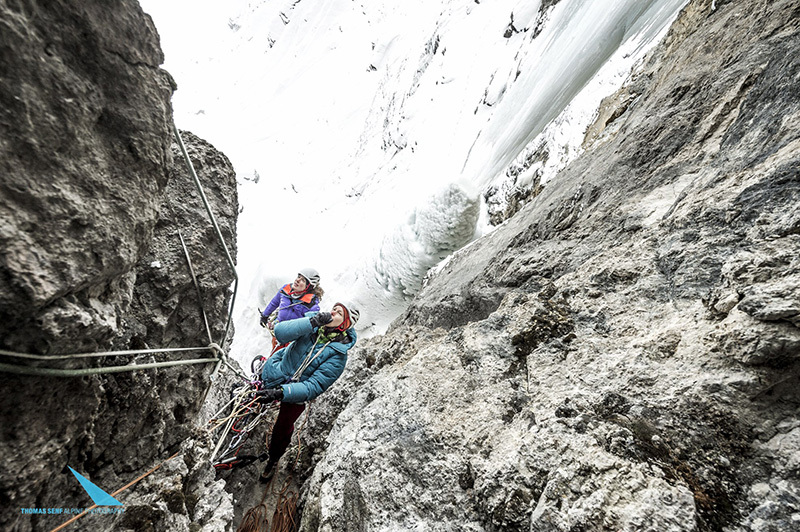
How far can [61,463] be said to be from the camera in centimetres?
103

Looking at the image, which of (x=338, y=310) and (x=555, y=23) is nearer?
(x=338, y=310)

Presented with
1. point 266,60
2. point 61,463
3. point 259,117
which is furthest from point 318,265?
point 266,60

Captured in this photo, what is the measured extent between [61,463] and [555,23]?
28.5 ft

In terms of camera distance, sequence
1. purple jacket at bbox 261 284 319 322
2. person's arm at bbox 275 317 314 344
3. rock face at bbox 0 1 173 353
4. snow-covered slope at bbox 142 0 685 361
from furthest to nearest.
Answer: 1. snow-covered slope at bbox 142 0 685 361
2. purple jacket at bbox 261 284 319 322
3. person's arm at bbox 275 317 314 344
4. rock face at bbox 0 1 173 353

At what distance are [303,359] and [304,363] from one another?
90mm

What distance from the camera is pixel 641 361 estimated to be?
3.77 ft

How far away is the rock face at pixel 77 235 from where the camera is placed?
26.6 inches

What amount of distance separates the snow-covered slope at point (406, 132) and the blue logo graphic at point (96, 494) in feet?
14.5

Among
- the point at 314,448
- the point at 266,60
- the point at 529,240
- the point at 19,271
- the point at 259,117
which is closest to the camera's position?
the point at 19,271

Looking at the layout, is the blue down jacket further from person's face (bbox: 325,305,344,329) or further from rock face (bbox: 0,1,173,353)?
rock face (bbox: 0,1,173,353)

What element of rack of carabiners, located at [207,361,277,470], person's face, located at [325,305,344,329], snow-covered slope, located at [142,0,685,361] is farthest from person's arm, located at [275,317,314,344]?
snow-covered slope, located at [142,0,685,361]

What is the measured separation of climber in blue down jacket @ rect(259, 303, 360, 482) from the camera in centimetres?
271

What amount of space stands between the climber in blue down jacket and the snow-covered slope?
2888 millimetres

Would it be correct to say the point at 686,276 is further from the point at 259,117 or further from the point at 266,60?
the point at 266,60
